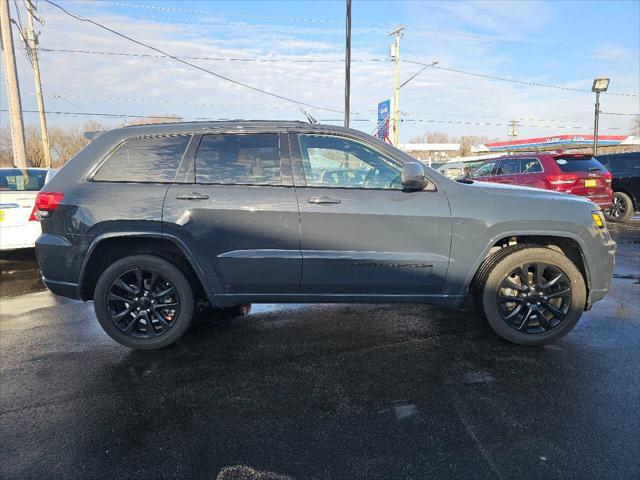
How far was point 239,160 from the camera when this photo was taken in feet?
11.5

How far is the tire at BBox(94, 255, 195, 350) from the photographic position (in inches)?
138

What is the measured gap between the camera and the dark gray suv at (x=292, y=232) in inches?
Result: 133

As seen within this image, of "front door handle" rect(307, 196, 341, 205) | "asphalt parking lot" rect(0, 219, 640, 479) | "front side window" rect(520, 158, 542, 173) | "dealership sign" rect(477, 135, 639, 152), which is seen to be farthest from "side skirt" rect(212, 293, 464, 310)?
"dealership sign" rect(477, 135, 639, 152)

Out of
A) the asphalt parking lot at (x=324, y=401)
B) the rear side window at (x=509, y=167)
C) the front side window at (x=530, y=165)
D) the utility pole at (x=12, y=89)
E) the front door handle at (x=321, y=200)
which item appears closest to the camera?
the asphalt parking lot at (x=324, y=401)

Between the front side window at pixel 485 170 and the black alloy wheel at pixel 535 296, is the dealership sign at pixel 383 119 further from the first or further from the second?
the black alloy wheel at pixel 535 296

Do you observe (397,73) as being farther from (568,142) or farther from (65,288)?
(65,288)

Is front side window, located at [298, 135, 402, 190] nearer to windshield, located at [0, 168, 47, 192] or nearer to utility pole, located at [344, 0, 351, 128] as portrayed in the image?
windshield, located at [0, 168, 47, 192]

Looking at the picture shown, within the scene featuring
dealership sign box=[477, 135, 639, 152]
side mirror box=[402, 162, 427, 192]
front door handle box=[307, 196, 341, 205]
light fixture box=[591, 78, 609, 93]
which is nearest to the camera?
side mirror box=[402, 162, 427, 192]

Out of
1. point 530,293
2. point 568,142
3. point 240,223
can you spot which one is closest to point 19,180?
point 240,223

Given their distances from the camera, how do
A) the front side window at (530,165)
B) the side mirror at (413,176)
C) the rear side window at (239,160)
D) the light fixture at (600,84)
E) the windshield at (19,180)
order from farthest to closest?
1. the light fixture at (600,84)
2. the front side window at (530,165)
3. the windshield at (19,180)
4. the rear side window at (239,160)
5. the side mirror at (413,176)

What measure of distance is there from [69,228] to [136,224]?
0.57 metres

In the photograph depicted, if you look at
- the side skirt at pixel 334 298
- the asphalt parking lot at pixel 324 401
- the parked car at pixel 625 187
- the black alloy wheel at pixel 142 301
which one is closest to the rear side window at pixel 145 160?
the black alloy wheel at pixel 142 301

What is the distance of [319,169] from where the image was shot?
349cm

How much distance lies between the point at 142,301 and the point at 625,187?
42.3 ft
